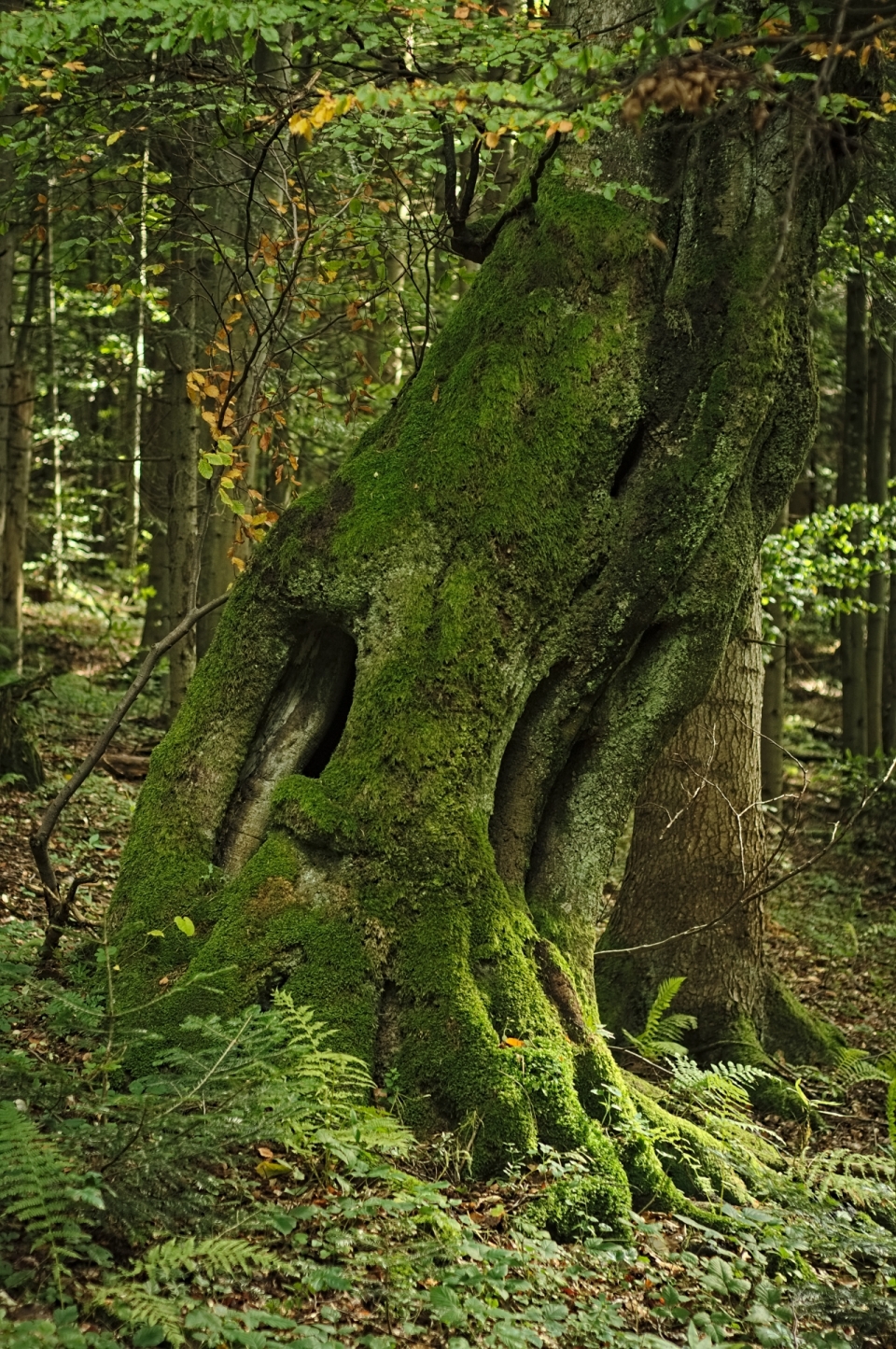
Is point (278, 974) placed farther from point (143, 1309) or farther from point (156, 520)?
point (156, 520)

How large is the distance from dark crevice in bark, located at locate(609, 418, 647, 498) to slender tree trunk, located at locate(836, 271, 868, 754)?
37.9ft

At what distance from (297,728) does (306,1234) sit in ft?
7.77

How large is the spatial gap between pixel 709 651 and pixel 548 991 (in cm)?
186

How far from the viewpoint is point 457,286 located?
1377 centimetres

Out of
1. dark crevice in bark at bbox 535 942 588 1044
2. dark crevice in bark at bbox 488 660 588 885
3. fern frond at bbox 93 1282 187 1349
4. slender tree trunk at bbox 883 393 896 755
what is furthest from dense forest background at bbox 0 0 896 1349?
slender tree trunk at bbox 883 393 896 755

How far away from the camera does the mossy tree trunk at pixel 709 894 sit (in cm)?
746

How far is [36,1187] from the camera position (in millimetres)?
2996

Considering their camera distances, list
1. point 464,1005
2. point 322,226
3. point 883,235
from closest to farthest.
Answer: point 464,1005
point 322,226
point 883,235

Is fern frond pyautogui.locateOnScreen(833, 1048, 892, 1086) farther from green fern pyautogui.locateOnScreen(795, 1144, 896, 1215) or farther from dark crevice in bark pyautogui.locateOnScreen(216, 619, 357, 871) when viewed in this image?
dark crevice in bark pyautogui.locateOnScreen(216, 619, 357, 871)

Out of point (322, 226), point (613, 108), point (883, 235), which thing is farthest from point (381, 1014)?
point (883, 235)

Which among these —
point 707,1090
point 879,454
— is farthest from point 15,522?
point 879,454

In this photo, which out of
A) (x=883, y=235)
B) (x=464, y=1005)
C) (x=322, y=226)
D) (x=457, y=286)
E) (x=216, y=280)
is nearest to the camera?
(x=464, y=1005)

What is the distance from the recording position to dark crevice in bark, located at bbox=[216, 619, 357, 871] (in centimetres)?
514

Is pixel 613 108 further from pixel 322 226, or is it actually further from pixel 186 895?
pixel 186 895
